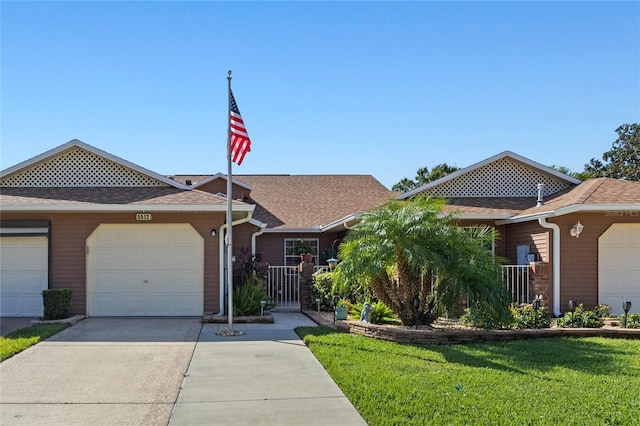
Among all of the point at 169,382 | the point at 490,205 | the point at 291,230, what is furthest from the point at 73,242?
the point at 490,205

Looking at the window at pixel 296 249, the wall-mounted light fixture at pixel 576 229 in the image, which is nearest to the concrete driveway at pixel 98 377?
the window at pixel 296 249

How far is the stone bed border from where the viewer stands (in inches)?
375

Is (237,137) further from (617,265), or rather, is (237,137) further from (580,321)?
(617,265)

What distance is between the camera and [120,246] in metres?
13.0

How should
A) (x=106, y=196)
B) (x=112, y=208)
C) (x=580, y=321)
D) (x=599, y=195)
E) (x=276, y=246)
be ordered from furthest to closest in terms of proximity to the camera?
(x=276, y=246) < (x=599, y=195) < (x=106, y=196) < (x=112, y=208) < (x=580, y=321)

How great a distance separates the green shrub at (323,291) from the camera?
46.3 ft

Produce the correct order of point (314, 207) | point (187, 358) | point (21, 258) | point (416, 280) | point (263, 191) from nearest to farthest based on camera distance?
point (187, 358) < point (416, 280) < point (21, 258) < point (314, 207) < point (263, 191)

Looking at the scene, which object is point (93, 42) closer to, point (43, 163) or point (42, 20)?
point (42, 20)

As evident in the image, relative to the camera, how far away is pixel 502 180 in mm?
17594

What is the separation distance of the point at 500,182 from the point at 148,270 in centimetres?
1124

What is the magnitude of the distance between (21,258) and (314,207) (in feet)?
36.3

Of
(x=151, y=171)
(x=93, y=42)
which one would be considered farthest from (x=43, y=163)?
(x=93, y=42)

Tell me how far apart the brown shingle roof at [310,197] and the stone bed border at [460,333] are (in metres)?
9.27

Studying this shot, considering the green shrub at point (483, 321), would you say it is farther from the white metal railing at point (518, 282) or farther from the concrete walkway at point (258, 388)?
the white metal railing at point (518, 282)
